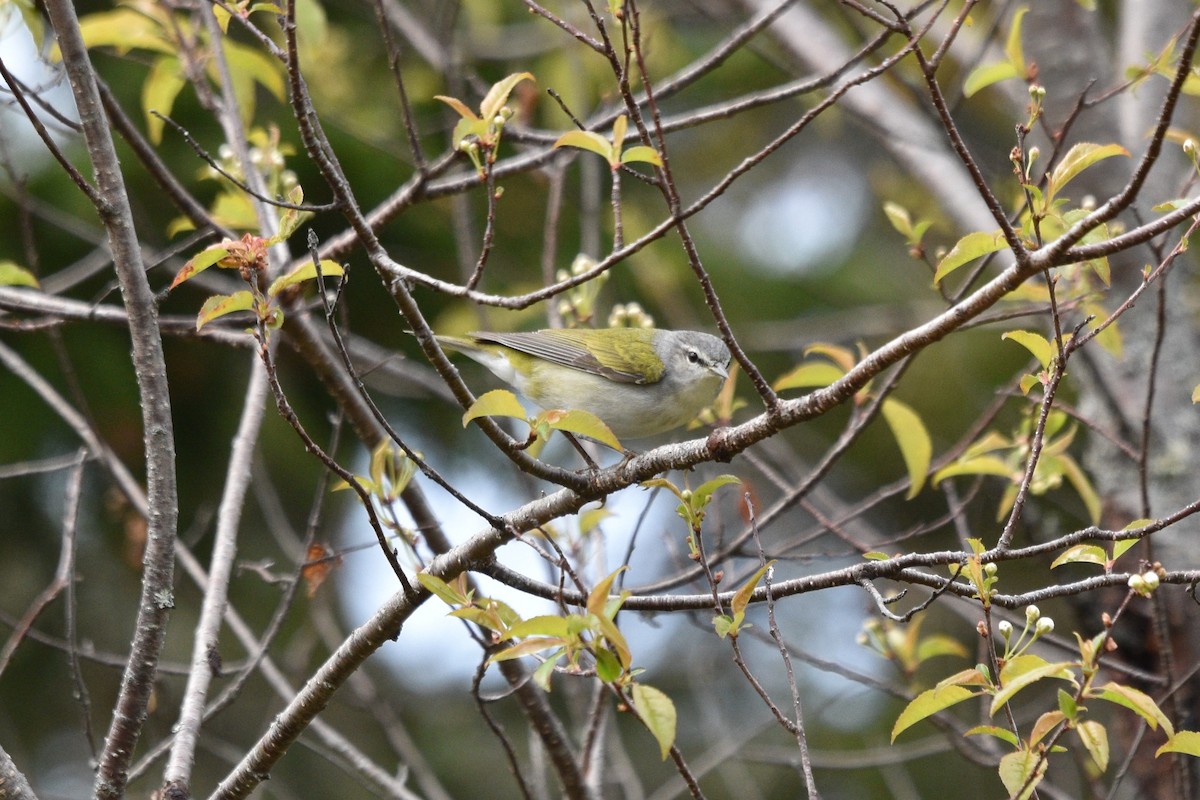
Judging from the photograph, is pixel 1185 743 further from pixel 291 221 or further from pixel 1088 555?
pixel 291 221

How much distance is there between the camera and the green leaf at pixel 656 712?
1.93m

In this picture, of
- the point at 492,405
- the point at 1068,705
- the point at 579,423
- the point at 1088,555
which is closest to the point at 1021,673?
the point at 1068,705

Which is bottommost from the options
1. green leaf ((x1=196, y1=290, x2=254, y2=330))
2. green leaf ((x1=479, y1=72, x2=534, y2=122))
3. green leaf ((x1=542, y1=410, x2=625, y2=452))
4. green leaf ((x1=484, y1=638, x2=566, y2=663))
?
green leaf ((x1=484, y1=638, x2=566, y2=663))

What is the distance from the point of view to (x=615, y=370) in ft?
15.4

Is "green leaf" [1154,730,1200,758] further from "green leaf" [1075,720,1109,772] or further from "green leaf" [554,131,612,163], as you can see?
"green leaf" [554,131,612,163]

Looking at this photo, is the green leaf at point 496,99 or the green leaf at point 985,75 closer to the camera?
the green leaf at point 496,99

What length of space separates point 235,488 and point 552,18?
184 centimetres

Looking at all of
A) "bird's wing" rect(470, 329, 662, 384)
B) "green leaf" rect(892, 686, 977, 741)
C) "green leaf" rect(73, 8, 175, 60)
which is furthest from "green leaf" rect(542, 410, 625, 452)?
"green leaf" rect(73, 8, 175, 60)

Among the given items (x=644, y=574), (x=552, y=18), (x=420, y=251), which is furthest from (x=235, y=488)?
(x=644, y=574)

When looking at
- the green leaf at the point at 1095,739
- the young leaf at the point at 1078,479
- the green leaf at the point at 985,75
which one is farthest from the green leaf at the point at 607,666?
the young leaf at the point at 1078,479

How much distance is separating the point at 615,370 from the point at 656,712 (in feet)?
9.13

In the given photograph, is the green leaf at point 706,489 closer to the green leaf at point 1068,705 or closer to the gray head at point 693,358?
the green leaf at point 1068,705

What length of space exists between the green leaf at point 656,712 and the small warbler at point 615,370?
8.16ft

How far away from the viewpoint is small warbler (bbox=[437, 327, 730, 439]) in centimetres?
455
